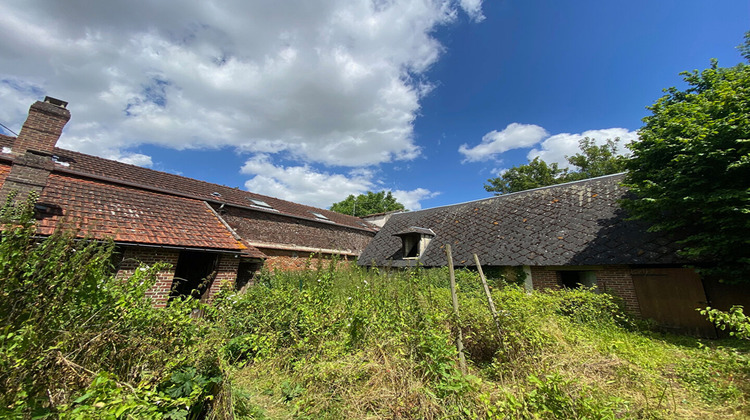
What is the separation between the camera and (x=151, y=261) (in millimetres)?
7141

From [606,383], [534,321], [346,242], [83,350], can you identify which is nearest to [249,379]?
[83,350]

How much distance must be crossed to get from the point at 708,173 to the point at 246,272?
44.2 feet

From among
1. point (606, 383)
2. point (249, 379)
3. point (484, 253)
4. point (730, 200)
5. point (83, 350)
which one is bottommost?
point (249, 379)

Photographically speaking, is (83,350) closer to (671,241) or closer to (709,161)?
(709,161)

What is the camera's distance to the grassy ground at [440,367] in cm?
273

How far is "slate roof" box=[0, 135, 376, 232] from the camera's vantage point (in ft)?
33.6

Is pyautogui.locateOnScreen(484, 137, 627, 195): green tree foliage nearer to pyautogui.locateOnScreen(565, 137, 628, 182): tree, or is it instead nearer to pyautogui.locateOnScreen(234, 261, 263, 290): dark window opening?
pyautogui.locateOnScreen(565, 137, 628, 182): tree

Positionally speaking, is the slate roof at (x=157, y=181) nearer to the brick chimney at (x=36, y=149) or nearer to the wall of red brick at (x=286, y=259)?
the wall of red brick at (x=286, y=259)

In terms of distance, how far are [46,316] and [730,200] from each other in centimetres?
1041

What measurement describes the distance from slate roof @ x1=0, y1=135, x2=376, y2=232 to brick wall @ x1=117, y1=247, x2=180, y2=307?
5.94 m

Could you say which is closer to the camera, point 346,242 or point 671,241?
point 671,241

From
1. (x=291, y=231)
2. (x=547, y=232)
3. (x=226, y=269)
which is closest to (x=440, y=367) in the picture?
(x=226, y=269)

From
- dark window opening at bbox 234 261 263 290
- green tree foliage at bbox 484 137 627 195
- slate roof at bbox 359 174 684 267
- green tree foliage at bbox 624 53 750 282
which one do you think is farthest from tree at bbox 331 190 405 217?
green tree foliage at bbox 624 53 750 282

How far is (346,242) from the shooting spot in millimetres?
18500
